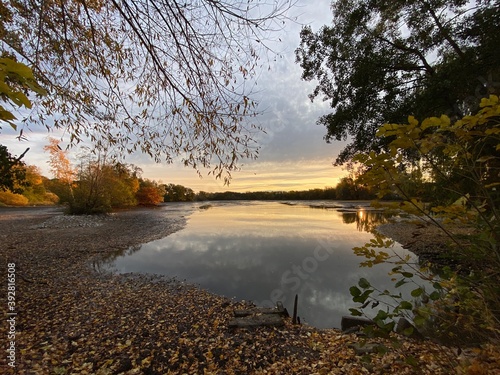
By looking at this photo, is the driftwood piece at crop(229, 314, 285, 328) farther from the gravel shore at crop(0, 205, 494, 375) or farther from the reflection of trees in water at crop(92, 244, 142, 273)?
the reflection of trees in water at crop(92, 244, 142, 273)

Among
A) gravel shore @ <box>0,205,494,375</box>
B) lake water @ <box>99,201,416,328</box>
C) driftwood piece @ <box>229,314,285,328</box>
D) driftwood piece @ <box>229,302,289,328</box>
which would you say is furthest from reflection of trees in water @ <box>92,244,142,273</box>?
driftwood piece @ <box>229,314,285,328</box>

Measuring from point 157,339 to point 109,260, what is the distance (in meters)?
5.53

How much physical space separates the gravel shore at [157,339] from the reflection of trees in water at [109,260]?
1173 millimetres

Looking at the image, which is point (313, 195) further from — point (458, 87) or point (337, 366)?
point (337, 366)

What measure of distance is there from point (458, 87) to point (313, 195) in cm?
5733

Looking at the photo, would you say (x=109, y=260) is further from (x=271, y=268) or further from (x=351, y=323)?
(x=351, y=323)

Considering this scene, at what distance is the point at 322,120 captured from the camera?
32.2ft

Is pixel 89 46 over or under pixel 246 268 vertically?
over

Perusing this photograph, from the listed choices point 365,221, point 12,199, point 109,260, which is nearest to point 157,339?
point 109,260

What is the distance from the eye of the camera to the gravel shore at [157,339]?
2.68 meters

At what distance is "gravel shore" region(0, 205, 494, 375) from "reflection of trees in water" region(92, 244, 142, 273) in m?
1.17

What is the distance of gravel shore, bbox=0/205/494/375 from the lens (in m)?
2.68

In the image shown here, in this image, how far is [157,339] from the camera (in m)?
3.34

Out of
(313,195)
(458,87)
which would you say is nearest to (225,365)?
(458,87)
